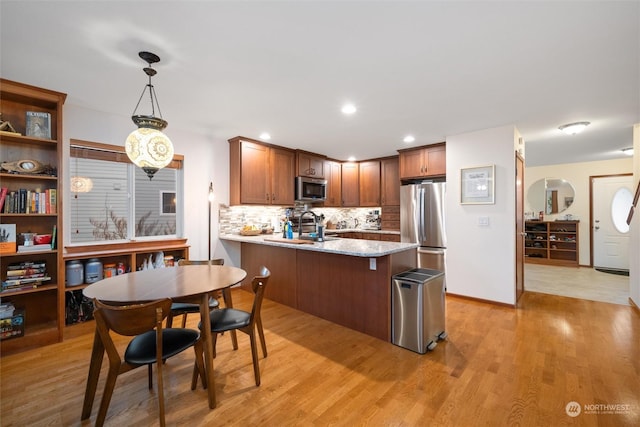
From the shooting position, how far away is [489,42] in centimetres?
191

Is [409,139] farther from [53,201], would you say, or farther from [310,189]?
[53,201]

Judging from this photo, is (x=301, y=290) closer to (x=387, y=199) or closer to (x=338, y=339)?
(x=338, y=339)

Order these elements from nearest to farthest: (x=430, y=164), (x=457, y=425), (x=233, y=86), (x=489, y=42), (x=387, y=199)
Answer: (x=457, y=425)
(x=489, y=42)
(x=233, y=86)
(x=430, y=164)
(x=387, y=199)

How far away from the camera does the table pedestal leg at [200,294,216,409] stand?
1817mm

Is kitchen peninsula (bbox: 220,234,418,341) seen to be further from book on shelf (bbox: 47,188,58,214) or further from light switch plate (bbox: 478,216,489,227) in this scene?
book on shelf (bbox: 47,188,58,214)

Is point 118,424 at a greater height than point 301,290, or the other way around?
point 301,290

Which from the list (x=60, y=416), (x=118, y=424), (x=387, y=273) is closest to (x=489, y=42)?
(x=387, y=273)

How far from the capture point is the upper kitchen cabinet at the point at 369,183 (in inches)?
230

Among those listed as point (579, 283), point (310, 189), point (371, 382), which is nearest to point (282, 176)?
point (310, 189)

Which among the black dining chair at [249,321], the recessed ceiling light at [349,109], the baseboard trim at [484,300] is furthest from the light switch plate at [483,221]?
the black dining chair at [249,321]

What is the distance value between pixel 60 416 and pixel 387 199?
16.8 feet

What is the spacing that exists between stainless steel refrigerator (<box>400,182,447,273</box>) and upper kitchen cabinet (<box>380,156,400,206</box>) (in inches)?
30.6

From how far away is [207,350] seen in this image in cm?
186

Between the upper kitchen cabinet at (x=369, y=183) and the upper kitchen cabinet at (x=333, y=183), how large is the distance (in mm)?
460
